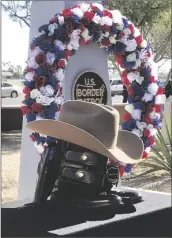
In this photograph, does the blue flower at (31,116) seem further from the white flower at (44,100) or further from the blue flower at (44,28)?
the blue flower at (44,28)

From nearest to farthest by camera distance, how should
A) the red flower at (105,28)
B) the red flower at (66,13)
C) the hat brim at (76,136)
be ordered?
1. the hat brim at (76,136)
2. the red flower at (66,13)
3. the red flower at (105,28)

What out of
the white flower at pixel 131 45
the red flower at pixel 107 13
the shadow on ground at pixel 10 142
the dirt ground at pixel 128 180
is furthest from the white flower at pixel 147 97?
the shadow on ground at pixel 10 142

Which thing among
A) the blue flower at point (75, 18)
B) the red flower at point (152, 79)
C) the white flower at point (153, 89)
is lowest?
the white flower at point (153, 89)

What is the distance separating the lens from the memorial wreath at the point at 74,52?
397 centimetres

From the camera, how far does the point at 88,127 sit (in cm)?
227

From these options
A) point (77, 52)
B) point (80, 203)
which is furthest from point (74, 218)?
point (77, 52)

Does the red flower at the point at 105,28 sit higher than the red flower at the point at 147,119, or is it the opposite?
the red flower at the point at 105,28

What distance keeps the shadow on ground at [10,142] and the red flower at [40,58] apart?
4.61 meters

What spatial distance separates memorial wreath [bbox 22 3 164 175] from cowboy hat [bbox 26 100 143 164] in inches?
59.1

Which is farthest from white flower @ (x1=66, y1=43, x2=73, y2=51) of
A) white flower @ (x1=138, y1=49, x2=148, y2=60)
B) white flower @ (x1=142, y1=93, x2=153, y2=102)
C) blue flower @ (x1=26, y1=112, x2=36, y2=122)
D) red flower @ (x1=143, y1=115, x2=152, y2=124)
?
red flower @ (x1=143, y1=115, x2=152, y2=124)

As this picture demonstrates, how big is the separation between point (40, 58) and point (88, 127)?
1807 millimetres

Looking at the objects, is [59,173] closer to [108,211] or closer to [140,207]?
[108,211]

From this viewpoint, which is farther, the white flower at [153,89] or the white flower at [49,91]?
the white flower at [153,89]

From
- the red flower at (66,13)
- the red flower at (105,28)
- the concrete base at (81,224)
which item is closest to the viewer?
the concrete base at (81,224)
